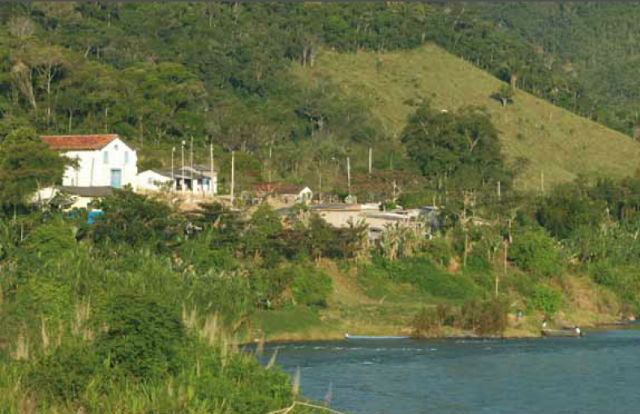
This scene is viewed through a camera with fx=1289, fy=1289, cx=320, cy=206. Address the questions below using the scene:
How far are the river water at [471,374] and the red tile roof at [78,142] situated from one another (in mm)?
25328

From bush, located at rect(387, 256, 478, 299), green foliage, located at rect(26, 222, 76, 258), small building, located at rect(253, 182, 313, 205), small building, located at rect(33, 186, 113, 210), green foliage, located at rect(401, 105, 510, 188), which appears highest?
green foliage, located at rect(401, 105, 510, 188)

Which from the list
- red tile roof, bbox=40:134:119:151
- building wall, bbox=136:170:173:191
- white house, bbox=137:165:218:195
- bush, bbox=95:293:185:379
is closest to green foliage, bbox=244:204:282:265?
white house, bbox=137:165:218:195

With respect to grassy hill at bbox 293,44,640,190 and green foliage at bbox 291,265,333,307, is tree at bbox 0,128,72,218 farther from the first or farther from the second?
grassy hill at bbox 293,44,640,190

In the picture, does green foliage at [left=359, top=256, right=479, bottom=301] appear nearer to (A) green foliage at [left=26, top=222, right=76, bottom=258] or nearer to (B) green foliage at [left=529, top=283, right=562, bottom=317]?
(B) green foliage at [left=529, top=283, right=562, bottom=317]

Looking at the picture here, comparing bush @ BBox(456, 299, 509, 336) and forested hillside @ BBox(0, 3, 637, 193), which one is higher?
forested hillside @ BBox(0, 3, 637, 193)

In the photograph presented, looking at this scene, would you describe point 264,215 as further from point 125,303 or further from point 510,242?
point 125,303

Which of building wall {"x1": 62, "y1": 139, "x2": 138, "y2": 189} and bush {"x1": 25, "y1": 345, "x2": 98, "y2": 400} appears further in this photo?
building wall {"x1": 62, "y1": 139, "x2": 138, "y2": 189}

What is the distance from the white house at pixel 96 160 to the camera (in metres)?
75.1

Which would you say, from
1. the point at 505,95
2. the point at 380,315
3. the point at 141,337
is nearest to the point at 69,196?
the point at 380,315

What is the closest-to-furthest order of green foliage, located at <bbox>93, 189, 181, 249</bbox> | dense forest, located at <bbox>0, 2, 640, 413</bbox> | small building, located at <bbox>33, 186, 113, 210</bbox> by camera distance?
1. dense forest, located at <bbox>0, 2, 640, 413</bbox>
2. green foliage, located at <bbox>93, 189, 181, 249</bbox>
3. small building, located at <bbox>33, 186, 113, 210</bbox>

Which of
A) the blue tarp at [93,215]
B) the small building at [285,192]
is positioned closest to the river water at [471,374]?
the blue tarp at [93,215]

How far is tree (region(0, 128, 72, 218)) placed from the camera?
6122 cm

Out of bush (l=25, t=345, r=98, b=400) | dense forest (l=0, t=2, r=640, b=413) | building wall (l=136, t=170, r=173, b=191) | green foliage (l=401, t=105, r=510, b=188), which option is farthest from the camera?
green foliage (l=401, t=105, r=510, b=188)

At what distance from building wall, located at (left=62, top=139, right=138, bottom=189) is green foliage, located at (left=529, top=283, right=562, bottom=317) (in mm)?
24641
